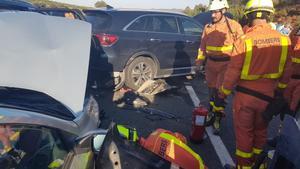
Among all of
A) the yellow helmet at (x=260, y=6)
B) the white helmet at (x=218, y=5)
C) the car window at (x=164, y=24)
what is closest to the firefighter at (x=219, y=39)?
the white helmet at (x=218, y=5)

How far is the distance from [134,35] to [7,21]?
488 centimetres

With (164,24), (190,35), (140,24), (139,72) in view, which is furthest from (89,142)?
(190,35)

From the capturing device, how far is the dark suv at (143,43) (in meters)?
7.53

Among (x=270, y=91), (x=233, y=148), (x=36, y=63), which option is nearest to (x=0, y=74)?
(x=36, y=63)

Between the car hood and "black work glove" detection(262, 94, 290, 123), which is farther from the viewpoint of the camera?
"black work glove" detection(262, 94, 290, 123)

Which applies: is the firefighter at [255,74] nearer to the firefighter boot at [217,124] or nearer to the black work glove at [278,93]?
the black work glove at [278,93]

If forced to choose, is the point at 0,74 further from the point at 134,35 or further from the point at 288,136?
the point at 134,35

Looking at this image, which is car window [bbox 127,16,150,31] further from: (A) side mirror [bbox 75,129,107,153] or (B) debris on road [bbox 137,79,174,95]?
(A) side mirror [bbox 75,129,107,153]

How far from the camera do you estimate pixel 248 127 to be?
Result: 12.9ft

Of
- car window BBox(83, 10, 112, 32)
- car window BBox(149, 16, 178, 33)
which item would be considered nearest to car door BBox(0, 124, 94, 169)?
car window BBox(83, 10, 112, 32)

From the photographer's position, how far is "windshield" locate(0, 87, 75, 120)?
2.58 meters

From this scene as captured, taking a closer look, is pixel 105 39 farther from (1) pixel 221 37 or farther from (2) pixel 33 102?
(2) pixel 33 102

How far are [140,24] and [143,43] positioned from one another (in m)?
0.43

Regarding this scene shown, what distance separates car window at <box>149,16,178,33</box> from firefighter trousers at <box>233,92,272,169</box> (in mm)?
4522
